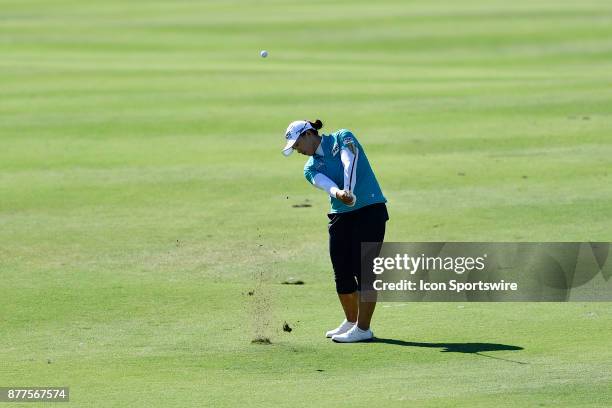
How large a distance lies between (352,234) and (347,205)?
299 millimetres

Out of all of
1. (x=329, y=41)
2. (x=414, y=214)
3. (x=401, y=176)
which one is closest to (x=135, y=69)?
(x=329, y=41)

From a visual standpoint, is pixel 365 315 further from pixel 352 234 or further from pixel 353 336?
pixel 352 234

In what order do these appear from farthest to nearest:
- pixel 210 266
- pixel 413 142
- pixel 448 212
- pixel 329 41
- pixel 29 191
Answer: pixel 329 41 → pixel 413 142 → pixel 29 191 → pixel 448 212 → pixel 210 266

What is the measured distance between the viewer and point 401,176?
19.8 metres

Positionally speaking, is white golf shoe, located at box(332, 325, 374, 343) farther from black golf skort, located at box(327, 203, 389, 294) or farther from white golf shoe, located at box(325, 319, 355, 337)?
black golf skort, located at box(327, 203, 389, 294)

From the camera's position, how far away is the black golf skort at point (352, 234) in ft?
36.2

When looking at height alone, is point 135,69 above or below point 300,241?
above

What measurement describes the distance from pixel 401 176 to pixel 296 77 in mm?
11693

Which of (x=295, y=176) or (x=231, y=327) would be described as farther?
(x=295, y=176)

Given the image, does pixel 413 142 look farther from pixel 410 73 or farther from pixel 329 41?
pixel 329 41

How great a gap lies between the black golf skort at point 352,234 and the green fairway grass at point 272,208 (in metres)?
0.63

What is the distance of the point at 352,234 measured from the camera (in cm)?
1105

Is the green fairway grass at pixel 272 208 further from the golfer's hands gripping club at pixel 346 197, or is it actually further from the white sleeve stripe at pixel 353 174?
the white sleeve stripe at pixel 353 174

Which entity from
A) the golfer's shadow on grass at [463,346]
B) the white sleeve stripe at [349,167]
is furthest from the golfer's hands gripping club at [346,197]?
the golfer's shadow on grass at [463,346]
